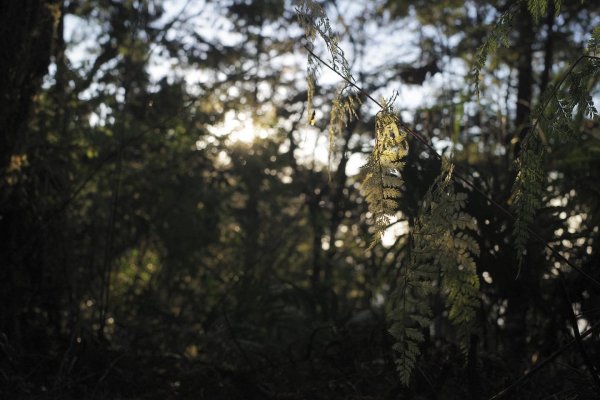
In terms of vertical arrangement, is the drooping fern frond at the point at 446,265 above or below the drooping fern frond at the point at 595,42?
below

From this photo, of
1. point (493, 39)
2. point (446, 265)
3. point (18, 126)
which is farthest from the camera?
point (18, 126)

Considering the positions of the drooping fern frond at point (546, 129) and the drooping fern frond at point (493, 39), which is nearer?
the drooping fern frond at point (546, 129)

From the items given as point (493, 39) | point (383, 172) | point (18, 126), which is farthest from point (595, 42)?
point (18, 126)

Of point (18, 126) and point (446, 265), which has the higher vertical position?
point (18, 126)

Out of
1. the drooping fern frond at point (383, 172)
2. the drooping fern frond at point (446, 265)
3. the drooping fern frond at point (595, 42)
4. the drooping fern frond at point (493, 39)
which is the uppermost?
the drooping fern frond at point (493, 39)

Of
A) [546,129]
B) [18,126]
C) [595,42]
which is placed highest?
[18,126]

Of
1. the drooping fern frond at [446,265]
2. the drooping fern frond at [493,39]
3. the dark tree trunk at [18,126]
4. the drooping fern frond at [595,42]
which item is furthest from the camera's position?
the dark tree trunk at [18,126]

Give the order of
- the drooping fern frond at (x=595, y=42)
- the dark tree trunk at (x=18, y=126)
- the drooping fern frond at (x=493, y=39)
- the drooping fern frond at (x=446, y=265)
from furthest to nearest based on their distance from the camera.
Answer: the dark tree trunk at (x=18, y=126) < the drooping fern frond at (x=493, y=39) < the drooping fern frond at (x=595, y=42) < the drooping fern frond at (x=446, y=265)

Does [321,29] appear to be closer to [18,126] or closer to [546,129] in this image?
[546,129]

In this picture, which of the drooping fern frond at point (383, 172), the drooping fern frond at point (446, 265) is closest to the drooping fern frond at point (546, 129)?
the drooping fern frond at point (446, 265)

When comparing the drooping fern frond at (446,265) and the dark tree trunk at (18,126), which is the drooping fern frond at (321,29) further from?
the dark tree trunk at (18,126)

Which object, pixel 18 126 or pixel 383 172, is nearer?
pixel 383 172

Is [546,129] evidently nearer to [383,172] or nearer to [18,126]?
[383,172]

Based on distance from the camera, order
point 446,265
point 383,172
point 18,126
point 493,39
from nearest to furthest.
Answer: point 446,265 → point 383,172 → point 493,39 → point 18,126
